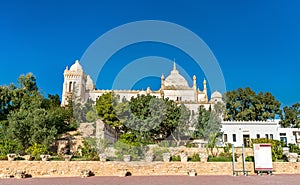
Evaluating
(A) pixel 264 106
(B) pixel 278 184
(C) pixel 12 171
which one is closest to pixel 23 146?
(C) pixel 12 171

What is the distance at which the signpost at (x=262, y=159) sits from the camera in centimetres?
1410

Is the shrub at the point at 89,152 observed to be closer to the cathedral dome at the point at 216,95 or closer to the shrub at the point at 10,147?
the shrub at the point at 10,147

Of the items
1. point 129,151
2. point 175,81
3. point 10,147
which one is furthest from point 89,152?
point 175,81

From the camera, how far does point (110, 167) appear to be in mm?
14031

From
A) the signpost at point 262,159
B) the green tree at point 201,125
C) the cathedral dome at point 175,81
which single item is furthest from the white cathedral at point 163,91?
the signpost at point 262,159

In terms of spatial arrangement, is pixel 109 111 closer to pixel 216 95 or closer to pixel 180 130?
pixel 180 130

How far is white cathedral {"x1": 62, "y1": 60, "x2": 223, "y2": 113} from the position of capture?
3862cm

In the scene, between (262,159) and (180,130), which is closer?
(262,159)

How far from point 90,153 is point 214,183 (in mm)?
8347

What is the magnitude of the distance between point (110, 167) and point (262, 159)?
27.3 feet

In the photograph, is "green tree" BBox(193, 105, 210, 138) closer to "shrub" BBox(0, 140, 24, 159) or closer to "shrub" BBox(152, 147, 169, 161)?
"shrub" BBox(152, 147, 169, 161)

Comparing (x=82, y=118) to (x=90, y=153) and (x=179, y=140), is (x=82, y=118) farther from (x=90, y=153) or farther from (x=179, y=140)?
(x=90, y=153)

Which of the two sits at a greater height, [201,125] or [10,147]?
[201,125]

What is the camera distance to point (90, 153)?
16000 mm
